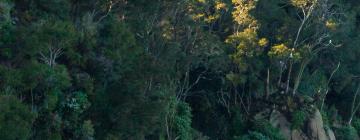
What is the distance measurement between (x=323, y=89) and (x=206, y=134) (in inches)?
351

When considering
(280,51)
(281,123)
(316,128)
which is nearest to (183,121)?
(280,51)

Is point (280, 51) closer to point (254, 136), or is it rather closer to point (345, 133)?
point (254, 136)

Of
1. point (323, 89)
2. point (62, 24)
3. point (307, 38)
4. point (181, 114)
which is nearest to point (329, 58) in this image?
point (323, 89)

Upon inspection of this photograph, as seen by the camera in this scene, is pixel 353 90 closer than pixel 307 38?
No

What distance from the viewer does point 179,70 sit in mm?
31062

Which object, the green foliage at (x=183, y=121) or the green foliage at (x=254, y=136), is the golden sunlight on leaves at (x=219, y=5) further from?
the green foliage at (x=254, y=136)

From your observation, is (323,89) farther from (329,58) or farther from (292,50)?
(292,50)

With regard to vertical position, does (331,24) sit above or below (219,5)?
below

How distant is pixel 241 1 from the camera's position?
106 feet

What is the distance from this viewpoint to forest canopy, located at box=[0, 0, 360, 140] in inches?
885

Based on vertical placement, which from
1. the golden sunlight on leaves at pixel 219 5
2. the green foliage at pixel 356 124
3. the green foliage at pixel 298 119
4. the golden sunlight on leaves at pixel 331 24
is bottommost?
the green foliage at pixel 356 124

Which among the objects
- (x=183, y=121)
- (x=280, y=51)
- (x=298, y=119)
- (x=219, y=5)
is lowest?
(x=298, y=119)

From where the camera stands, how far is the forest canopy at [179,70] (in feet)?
73.7

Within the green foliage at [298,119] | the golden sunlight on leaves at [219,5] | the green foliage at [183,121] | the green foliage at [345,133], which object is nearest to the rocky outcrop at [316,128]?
the green foliage at [298,119]
